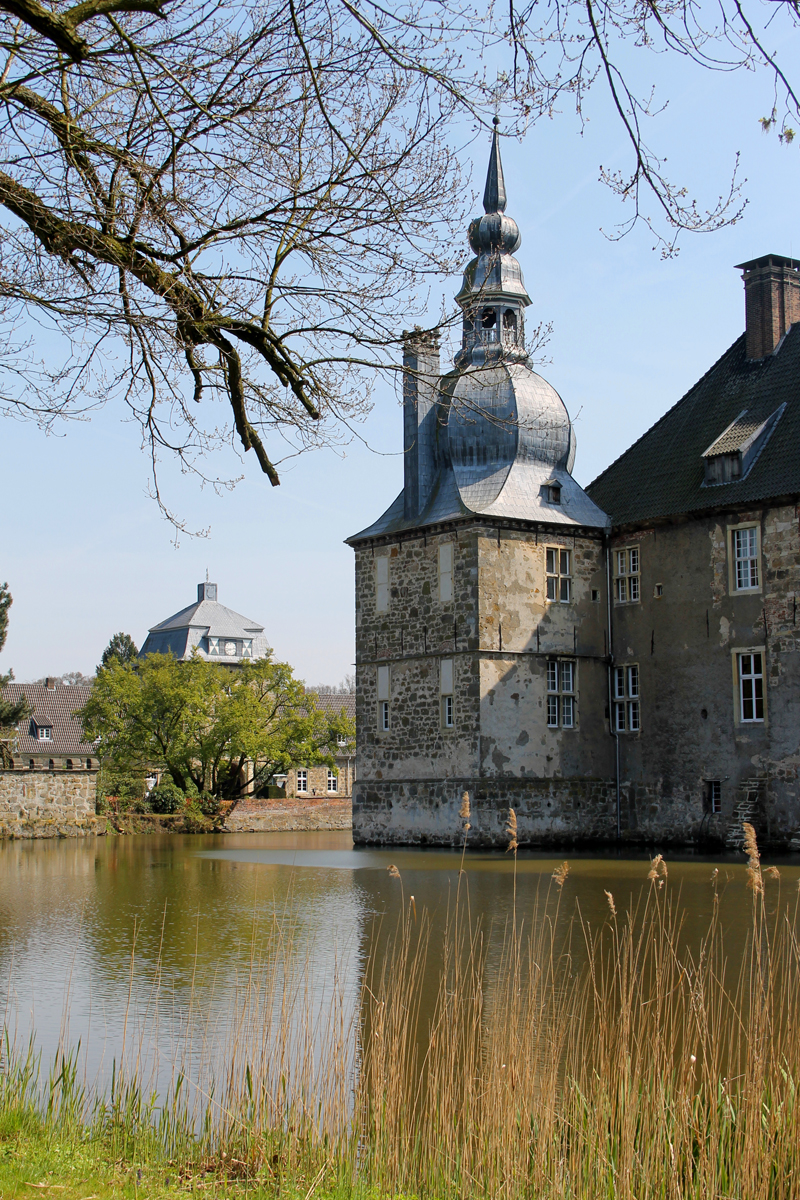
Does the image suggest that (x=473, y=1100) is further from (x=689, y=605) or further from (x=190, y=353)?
(x=689, y=605)

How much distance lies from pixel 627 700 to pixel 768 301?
9.40 metres

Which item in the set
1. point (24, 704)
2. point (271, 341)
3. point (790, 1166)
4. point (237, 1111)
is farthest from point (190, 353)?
point (24, 704)

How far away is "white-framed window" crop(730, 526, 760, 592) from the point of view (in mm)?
25594

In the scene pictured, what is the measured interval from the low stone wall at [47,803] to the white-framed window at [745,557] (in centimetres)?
1975

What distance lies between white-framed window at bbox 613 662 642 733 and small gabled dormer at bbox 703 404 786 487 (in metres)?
4.69

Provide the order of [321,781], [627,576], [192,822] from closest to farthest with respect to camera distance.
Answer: [627,576], [192,822], [321,781]

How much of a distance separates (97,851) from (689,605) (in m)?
14.5

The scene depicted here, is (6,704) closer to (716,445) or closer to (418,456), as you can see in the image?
(418,456)

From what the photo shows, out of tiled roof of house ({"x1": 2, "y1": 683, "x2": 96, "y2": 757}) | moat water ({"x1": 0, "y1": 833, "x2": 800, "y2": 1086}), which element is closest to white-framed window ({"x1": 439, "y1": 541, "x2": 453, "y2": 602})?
moat water ({"x1": 0, "y1": 833, "x2": 800, "y2": 1086})

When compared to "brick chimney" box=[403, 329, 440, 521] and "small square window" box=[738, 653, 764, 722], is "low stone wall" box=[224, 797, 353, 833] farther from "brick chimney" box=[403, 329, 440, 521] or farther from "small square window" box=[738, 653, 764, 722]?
"small square window" box=[738, 653, 764, 722]

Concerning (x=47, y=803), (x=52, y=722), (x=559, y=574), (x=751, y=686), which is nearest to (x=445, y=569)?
(x=559, y=574)

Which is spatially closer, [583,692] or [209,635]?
[583,692]

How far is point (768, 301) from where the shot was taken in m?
28.6

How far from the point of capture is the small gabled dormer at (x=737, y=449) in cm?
2628
